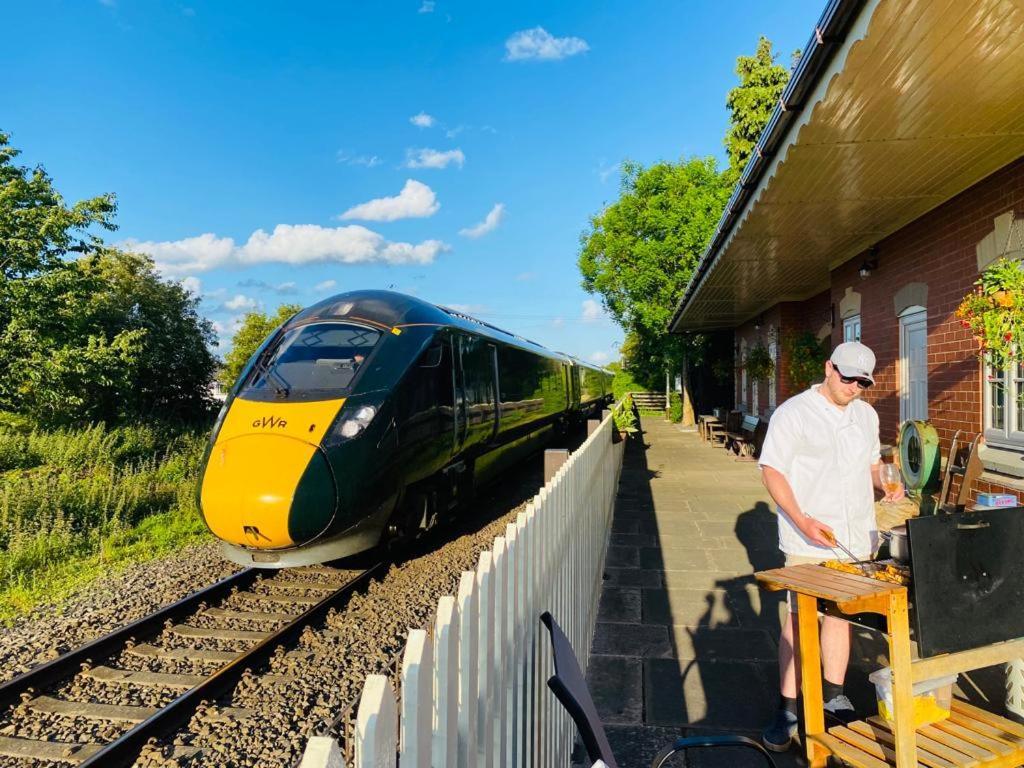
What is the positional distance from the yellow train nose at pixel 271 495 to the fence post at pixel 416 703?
3.96 metres

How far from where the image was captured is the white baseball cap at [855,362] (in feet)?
9.50

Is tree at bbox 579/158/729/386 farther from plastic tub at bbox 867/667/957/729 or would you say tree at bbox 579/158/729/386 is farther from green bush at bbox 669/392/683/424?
plastic tub at bbox 867/667/957/729

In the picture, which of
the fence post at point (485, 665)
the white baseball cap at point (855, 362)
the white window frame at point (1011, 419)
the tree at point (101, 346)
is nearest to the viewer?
the fence post at point (485, 665)

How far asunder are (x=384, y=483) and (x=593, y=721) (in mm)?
4237

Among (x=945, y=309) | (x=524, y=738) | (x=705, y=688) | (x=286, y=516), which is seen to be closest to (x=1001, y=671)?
(x=705, y=688)

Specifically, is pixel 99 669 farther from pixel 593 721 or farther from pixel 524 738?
pixel 593 721

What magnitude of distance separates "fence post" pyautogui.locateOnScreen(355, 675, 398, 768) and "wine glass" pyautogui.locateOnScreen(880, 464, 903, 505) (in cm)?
288

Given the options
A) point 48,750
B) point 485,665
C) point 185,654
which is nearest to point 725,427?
point 185,654

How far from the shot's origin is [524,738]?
208 centimetres

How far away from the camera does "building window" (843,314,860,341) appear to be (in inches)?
360

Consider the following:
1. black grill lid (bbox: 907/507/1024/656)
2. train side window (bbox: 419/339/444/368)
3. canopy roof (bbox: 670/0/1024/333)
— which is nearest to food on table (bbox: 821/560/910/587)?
black grill lid (bbox: 907/507/1024/656)

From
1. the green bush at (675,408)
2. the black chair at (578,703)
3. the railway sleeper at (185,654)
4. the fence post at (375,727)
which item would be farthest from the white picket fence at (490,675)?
the green bush at (675,408)

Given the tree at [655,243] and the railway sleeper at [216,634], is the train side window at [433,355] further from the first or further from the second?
the tree at [655,243]

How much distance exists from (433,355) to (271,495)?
2.29 metres
